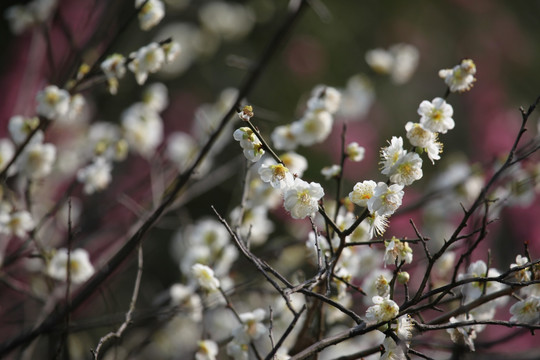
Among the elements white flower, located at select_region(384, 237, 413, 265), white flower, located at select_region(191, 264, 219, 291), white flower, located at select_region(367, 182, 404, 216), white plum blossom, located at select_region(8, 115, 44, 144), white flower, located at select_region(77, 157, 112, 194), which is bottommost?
white flower, located at select_region(191, 264, 219, 291)

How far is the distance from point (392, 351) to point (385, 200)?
11.1 inches

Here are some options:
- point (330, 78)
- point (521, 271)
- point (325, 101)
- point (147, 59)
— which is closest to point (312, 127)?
point (325, 101)

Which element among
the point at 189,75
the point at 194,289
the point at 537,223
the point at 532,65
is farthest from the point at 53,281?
the point at 532,65

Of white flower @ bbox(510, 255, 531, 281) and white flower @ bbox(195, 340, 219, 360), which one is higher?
white flower @ bbox(510, 255, 531, 281)

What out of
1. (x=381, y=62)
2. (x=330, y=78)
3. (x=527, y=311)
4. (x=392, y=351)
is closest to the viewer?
(x=392, y=351)

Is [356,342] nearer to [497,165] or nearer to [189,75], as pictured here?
[497,165]

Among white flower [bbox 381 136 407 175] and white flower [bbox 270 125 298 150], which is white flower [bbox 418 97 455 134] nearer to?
white flower [bbox 381 136 407 175]

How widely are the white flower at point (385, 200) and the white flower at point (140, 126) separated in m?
1.22

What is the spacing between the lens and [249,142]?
1.10 m

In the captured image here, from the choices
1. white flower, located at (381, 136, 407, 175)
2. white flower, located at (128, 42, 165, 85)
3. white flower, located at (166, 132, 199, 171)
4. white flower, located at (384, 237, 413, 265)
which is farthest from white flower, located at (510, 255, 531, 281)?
white flower, located at (166, 132, 199, 171)

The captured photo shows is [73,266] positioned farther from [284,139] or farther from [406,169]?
[406,169]

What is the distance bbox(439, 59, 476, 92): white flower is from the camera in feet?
3.97

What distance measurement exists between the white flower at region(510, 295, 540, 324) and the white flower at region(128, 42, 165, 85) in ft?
3.53

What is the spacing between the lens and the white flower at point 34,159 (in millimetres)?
1699
